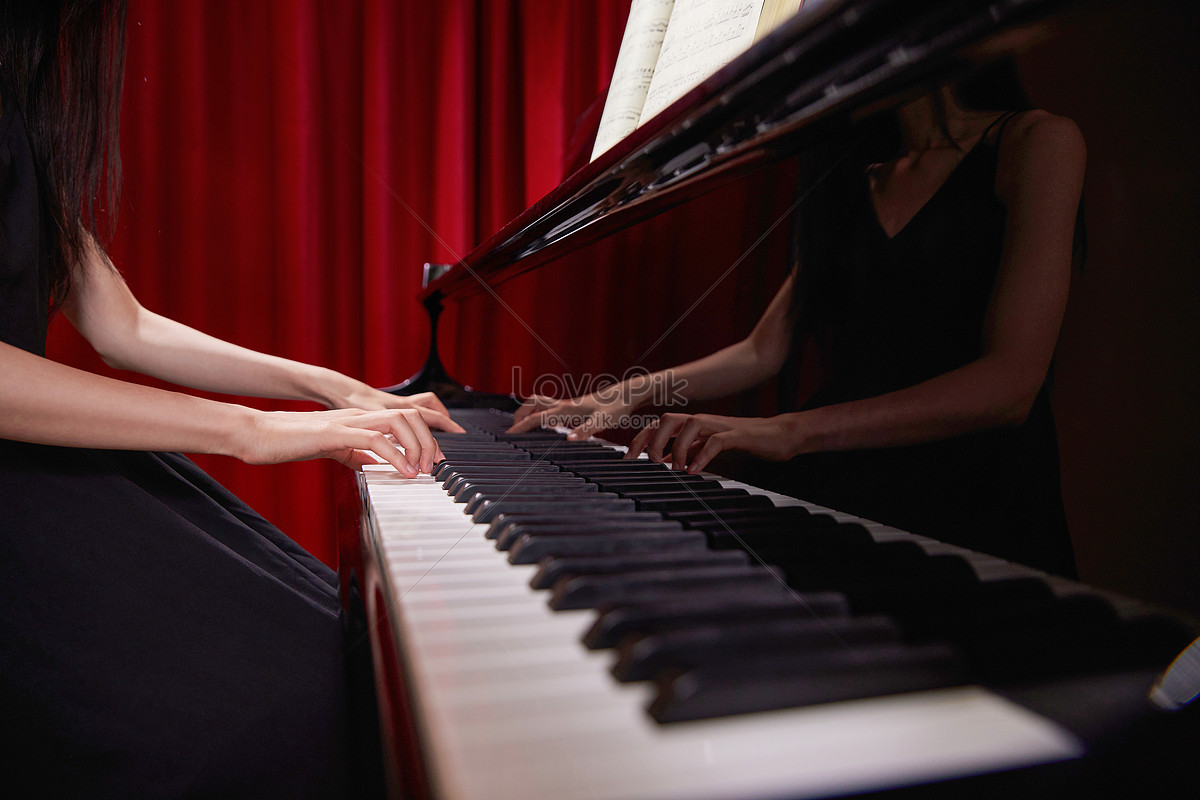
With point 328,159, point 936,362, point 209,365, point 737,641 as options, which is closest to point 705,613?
point 737,641

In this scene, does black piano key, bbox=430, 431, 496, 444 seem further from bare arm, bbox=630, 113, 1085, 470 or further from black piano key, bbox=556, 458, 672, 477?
bare arm, bbox=630, 113, 1085, 470

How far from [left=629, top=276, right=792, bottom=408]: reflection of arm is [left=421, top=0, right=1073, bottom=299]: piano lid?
0.15 metres

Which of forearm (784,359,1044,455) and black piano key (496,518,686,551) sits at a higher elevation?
forearm (784,359,1044,455)

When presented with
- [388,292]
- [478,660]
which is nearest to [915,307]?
[478,660]

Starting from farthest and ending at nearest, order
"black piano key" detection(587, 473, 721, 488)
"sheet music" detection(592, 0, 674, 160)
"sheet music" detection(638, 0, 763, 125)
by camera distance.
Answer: "sheet music" detection(592, 0, 674, 160) < "sheet music" detection(638, 0, 763, 125) < "black piano key" detection(587, 473, 721, 488)

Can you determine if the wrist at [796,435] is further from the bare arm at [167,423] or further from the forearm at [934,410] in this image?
Answer: the bare arm at [167,423]

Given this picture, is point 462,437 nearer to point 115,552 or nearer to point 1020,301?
point 115,552

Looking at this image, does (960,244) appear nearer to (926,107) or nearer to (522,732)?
(926,107)

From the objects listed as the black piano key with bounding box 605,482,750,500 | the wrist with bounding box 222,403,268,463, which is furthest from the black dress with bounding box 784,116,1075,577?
the wrist with bounding box 222,403,268,463

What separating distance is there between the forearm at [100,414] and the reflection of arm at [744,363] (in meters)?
0.51

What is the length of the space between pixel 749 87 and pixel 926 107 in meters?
0.12

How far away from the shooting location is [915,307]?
481 mm

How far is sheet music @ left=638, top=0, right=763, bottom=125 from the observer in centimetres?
96

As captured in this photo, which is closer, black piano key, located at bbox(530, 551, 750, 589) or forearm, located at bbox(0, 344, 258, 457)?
black piano key, located at bbox(530, 551, 750, 589)
